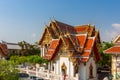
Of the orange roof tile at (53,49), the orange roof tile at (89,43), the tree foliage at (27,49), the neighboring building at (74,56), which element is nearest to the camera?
the neighboring building at (74,56)

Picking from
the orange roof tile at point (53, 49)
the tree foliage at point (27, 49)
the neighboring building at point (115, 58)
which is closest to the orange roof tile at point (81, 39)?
the orange roof tile at point (53, 49)

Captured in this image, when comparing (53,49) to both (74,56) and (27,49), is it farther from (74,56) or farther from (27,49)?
(27,49)

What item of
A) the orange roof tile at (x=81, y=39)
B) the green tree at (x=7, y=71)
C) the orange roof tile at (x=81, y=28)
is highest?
the orange roof tile at (x=81, y=28)

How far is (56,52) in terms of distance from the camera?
28.8m

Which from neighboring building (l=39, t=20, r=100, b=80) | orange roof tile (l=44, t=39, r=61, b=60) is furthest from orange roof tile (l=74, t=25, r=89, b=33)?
orange roof tile (l=44, t=39, r=61, b=60)

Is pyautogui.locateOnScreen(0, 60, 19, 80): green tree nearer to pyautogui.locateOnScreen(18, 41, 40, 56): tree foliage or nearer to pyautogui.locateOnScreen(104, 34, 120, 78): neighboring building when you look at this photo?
pyautogui.locateOnScreen(104, 34, 120, 78): neighboring building

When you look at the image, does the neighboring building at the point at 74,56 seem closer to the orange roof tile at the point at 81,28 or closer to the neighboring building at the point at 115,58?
the neighboring building at the point at 115,58

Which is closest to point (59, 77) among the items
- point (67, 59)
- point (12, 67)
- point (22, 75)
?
point (67, 59)

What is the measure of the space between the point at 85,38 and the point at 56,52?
12.5 ft

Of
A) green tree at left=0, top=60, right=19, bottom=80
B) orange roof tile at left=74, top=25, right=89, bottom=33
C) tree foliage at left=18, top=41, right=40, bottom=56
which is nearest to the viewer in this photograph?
green tree at left=0, top=60, right=19, bottom=80

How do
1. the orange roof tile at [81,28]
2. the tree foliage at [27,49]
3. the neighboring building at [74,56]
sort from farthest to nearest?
1. the tree foliage at [27,49]
2. the orange roof tile at [81,28]
3. the neighboring building at [74,56]

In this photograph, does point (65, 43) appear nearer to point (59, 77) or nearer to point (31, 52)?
point (59, 77)

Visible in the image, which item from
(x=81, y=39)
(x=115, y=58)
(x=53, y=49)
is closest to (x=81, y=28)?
(x=81, y=39)

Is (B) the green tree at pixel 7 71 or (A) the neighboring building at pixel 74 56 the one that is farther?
(A) the neighboring building at pixel 74 56
